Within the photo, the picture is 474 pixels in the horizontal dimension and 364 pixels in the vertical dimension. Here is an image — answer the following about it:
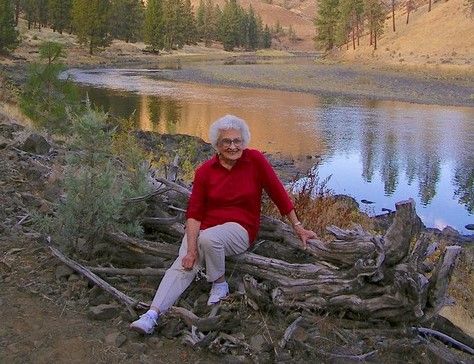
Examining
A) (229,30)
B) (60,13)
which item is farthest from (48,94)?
(229,30)

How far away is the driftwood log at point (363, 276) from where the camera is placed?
4.12 m

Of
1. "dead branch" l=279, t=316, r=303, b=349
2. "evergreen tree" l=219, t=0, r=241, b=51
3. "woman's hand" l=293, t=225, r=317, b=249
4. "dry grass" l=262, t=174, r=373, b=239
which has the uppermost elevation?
"evergreen tree" l=219, t=0, r=241, b=51

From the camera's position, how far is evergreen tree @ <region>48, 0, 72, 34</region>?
236ft

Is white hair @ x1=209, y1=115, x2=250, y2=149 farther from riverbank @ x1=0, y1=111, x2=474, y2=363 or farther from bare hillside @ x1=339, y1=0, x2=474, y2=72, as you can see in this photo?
bare hillside @ x1=339, y1=0, x2=474, y2=72

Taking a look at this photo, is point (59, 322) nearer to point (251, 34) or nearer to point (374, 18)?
point (374, 18)

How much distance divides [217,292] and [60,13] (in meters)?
74.5

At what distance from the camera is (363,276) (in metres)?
4.18

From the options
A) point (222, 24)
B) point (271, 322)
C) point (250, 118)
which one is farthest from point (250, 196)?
point (222, 24)

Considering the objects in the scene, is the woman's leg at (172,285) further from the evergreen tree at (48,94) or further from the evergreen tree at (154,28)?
the evergreen tree at (154,28)

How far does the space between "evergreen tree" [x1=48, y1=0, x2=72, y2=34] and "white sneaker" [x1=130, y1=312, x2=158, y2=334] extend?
73804 mm

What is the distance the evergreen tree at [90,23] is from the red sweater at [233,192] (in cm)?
6494

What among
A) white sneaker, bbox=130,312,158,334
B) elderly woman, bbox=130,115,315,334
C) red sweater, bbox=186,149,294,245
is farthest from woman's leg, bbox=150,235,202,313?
red sweater, bbox=186,149,294,245

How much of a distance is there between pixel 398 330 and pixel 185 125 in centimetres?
1827

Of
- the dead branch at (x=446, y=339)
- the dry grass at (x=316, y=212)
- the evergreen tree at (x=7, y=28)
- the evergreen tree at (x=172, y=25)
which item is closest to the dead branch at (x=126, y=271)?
the dry grass at (x=316, y=212)
